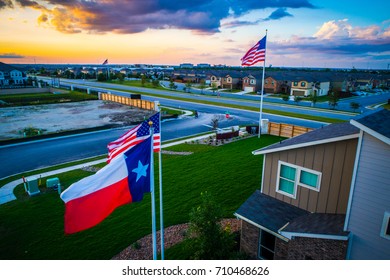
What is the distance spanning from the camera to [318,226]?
837cm

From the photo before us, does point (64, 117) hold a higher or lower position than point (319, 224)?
lower

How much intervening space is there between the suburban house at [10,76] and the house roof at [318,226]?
91.2 metres

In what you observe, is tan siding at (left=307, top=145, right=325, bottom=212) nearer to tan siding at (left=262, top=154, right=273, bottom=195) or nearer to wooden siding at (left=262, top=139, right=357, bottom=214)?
wooden siding at (left=262, top=139, right=357, bottom=214)

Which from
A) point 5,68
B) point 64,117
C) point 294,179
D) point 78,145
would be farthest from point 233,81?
point 294,179

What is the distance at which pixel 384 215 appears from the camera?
6770 millimetres

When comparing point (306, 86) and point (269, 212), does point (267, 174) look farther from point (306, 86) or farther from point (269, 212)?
point (306, 86)

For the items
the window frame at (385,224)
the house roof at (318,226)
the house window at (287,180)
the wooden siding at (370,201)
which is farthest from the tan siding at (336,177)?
the window frame at (385,224)

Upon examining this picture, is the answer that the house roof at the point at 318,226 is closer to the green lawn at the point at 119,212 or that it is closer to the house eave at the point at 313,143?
the house eave at the point at 313,143

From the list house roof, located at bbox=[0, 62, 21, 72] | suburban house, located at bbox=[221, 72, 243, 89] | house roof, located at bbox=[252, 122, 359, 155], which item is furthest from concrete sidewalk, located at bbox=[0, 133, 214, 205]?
house roof, located at bbox=[0, 62, 21, 72]

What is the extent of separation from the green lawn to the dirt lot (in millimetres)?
17107

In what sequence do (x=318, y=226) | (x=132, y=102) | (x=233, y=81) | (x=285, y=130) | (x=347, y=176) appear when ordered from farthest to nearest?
1. (x=233, y=81)
2. (x=132, y=102)
3. (x=285, y=130)
4. (x=347, y=176)
5. (x=318, y=226)

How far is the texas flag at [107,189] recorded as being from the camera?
6.11 m

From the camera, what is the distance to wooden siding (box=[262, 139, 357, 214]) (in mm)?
8648

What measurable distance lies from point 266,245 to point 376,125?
555 cm
